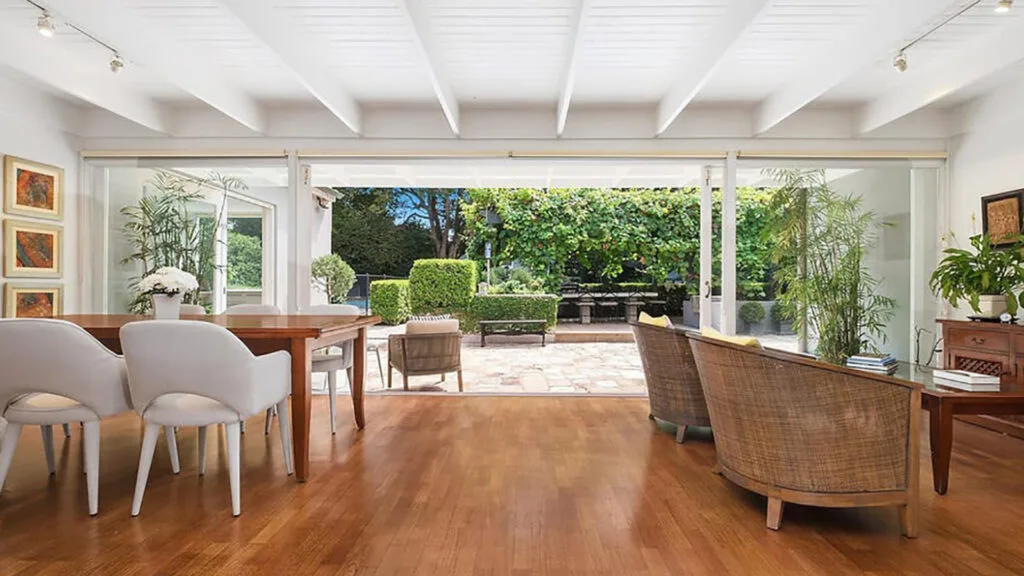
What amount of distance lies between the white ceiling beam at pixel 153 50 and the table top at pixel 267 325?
1.59 m

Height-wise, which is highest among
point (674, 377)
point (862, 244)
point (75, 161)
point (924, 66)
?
point (924, 66)

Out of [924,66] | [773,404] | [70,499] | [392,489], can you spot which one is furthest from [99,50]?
[924,66]

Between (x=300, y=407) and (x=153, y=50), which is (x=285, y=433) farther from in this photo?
(x=153, y=50)

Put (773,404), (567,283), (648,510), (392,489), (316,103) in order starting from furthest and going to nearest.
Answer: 1. (567,283)
2. (316,103)
3. (392,489)
4. (648,510)
5. (773,404)

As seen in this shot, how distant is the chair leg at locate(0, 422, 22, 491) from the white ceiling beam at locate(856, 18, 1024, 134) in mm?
5615

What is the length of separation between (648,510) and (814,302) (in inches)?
137

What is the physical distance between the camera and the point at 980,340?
4023 millimetres

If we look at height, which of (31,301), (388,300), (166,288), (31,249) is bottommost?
(388,300)

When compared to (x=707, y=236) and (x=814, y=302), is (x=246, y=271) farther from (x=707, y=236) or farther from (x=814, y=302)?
(x=814, y=302)

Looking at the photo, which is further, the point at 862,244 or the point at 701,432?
the point at 862,244

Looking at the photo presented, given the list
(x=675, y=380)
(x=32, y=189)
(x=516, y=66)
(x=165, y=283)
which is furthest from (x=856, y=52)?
(x=32, y=189)

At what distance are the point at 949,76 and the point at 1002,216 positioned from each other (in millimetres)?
1173

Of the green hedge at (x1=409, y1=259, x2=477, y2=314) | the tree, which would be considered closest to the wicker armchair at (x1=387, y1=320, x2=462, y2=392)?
the green hedge at (x1=409, y1=259, x2=477, y2=314)

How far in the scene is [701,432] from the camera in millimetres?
3979
